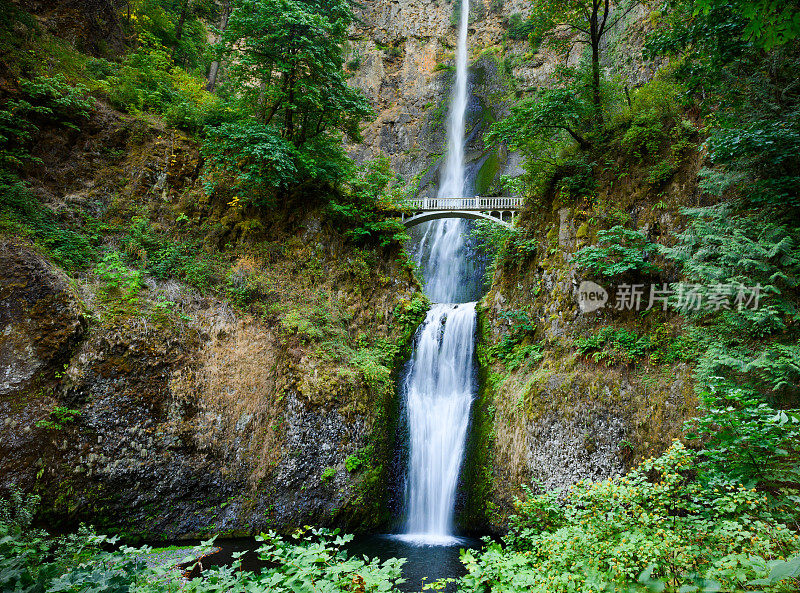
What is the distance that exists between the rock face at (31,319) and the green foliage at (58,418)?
65cm

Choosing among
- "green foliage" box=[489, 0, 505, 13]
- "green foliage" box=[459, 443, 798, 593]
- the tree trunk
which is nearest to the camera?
"green foliage" box=[459, 443, 798, 593]

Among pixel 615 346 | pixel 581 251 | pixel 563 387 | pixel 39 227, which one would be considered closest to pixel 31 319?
pixel 39 227

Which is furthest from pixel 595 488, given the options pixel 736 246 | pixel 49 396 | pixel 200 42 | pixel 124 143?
pixel 200 42

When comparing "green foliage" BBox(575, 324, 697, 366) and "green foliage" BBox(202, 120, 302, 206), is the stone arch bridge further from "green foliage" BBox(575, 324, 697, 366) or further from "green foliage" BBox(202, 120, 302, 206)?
"green foliage" BBox(575, 324, 697, 366)

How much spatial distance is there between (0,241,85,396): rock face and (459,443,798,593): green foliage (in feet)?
27.2

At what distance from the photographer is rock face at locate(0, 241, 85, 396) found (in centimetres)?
690

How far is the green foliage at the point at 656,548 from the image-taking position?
6.81 feet

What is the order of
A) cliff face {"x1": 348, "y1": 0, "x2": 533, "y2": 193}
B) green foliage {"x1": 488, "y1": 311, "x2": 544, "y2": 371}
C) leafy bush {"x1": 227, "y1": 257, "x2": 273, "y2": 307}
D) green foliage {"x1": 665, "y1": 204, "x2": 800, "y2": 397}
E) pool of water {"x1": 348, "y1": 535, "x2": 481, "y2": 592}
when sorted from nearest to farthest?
green foliage {"x1": 665, "y1": 204, "x2": 800, "y2": 397}, pool of water {"x1": 348, "y1": 535, "x2": 481, "y2": 592}, green foliage {"x1": 488, "y1": 311, "x2": 544, "y2": 371}, leafy bush {"x1": 227, "y1": 257, "x2": 273, "y2": 307}, cliff face {"x1": 348, "y1": 0, "x2": 533, "y2": 193}

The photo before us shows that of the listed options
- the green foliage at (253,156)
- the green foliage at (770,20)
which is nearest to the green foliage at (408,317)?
the green foliage at (253,156)

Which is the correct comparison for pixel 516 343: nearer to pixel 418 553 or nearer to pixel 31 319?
pixel 418 553

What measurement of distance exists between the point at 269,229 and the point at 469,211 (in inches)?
347

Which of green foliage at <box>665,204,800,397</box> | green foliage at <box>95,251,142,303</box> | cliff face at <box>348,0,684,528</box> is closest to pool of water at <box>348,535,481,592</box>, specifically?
cliff face at <box>348,0,684,528</box>

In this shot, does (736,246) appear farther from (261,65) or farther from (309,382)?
(261,65)

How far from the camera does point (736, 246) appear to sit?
5.59 meters
